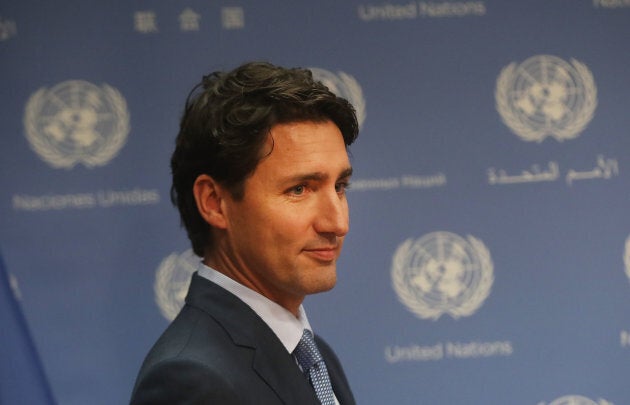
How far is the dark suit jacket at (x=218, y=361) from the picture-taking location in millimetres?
1293

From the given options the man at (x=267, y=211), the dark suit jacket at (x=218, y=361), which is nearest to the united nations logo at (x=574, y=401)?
the man at (x=267, y=211)

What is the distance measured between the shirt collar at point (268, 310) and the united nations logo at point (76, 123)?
1.45m

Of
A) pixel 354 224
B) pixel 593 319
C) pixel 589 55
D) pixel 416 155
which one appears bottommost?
pixel 593 319

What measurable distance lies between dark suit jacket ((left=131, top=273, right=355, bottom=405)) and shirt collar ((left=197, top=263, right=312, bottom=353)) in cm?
2

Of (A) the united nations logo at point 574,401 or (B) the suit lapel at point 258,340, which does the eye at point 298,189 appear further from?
(A) the united nations logo at point 574,401

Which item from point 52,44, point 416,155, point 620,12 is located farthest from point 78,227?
A: point 620,12

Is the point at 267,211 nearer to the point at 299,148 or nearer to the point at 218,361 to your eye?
the point at 299,148

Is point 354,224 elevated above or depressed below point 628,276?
above

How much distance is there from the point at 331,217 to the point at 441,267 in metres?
1.56

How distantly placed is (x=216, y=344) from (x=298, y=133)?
1.34 feet

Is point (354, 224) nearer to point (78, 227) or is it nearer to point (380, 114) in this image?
point (380, 114)

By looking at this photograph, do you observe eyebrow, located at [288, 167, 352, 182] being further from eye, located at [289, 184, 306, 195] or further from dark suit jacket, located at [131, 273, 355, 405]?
dark suit jacket, located at [131, 273, 355, 405]

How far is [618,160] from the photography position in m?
3.02

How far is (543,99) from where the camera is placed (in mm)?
3027
